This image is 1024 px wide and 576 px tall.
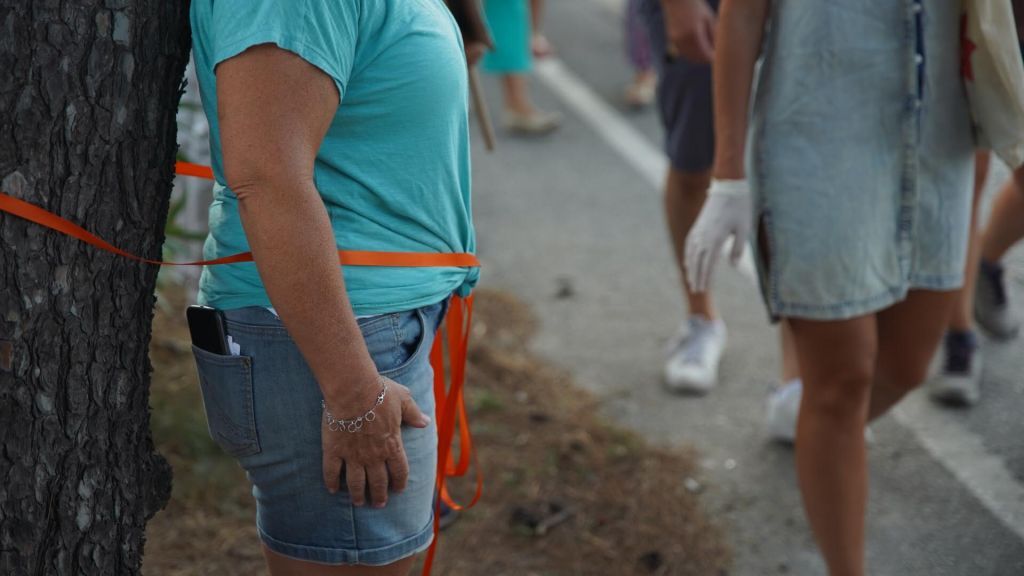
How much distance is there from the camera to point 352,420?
162cm

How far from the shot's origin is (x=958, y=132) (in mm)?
2486

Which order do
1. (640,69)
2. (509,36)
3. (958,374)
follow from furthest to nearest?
(640,69) → (509,36) → (958,374)

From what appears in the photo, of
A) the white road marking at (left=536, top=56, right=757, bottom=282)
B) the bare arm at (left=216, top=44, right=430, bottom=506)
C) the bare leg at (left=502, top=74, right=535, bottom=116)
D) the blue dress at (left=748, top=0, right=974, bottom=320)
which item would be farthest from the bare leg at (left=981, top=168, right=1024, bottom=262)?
the bare leg at (left=502, top=74, right=535, bottom=116)

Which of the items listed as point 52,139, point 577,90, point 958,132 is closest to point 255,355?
point 52,139

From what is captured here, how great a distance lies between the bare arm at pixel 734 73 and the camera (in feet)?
7.93

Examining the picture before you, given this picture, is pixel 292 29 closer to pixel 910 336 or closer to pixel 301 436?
pixel 301 436

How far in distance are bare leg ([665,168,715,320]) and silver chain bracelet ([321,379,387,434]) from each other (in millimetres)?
2310

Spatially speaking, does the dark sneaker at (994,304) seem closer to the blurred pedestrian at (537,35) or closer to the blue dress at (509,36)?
the blue dress at (509,36)

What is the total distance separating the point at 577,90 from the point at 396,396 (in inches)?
248

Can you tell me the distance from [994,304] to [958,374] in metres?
0.46

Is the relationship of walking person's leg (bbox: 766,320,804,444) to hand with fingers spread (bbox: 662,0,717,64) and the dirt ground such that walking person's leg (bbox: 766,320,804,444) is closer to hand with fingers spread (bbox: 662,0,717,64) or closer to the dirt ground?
the dirt ground

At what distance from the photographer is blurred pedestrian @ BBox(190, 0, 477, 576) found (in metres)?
1.50

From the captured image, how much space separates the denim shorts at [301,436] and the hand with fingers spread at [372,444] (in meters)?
0.03

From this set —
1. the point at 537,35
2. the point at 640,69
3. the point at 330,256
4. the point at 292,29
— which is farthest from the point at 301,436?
the point at 537,35
